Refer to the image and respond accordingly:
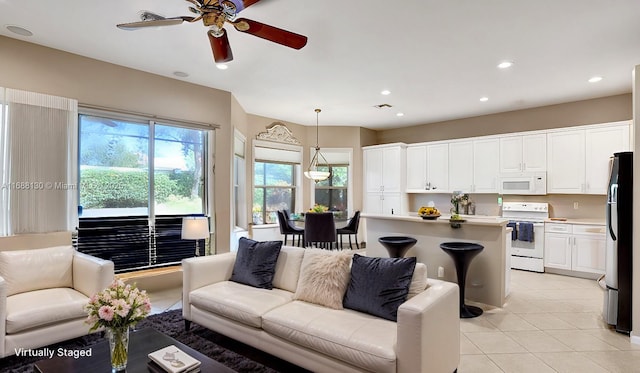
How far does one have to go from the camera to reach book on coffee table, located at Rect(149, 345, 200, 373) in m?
1.72

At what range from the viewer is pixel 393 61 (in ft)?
12.6

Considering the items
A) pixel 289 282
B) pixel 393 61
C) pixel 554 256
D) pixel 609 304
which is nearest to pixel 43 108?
pixel 289 282

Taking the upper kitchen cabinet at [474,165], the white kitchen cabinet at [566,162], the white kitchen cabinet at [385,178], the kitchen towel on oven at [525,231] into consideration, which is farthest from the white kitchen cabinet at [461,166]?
the white kitchen cabinet at [566,162]

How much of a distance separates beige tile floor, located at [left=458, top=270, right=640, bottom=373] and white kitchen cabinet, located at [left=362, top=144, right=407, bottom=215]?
3.32 metres

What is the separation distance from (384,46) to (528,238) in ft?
13.5

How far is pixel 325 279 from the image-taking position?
Result: 262 cm

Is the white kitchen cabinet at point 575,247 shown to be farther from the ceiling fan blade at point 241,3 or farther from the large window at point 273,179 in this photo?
the ceiling fan blade at point 241,3

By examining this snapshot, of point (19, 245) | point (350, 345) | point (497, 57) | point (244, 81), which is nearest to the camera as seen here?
point (350, 345)

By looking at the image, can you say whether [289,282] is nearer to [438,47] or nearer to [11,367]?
[11,367]

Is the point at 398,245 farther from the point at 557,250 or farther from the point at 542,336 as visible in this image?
the point at 557,250

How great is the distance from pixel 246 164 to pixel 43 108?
336 centimetres

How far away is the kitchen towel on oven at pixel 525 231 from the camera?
5.38 metres

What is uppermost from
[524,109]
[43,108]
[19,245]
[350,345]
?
[524,109]

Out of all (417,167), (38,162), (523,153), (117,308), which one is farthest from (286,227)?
(117,308)
